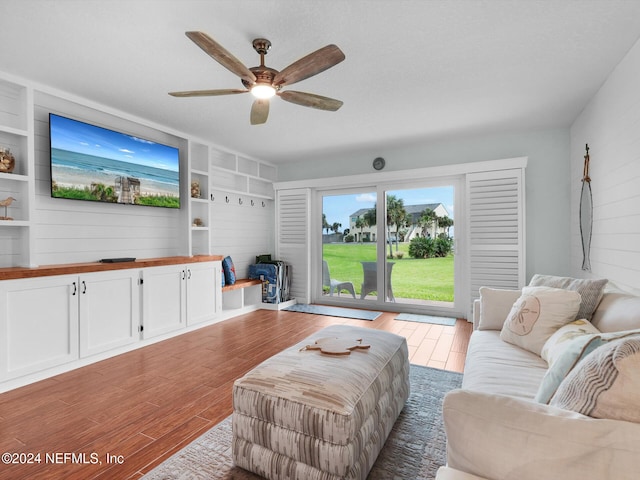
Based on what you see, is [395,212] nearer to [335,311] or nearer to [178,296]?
[335,311]

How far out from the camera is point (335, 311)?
5.10 meters

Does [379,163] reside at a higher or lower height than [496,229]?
higher

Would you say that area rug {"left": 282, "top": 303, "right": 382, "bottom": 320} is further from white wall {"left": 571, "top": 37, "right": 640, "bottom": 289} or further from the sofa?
the sofa

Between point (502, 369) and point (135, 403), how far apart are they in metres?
2.37

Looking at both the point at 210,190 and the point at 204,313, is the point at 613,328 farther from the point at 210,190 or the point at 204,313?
the point at 210,190

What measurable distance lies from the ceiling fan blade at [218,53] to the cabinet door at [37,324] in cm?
227

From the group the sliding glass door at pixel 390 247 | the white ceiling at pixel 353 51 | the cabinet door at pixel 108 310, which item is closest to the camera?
the white ceiling at pixel 353 51

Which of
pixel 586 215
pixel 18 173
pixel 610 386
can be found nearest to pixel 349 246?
pixel 586 215

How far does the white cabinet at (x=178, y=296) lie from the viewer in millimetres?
3564

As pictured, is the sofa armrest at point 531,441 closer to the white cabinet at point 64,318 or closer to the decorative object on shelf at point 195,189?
the white cabinet at point 64,318

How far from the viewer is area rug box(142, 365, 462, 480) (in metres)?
1.63

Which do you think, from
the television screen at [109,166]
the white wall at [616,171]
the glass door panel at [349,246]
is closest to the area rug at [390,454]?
the white wall at [616,171]

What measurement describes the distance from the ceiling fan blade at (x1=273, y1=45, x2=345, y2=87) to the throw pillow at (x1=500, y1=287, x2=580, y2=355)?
1.90 m

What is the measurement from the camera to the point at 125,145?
3.61 m
